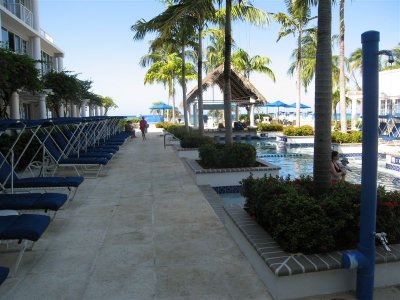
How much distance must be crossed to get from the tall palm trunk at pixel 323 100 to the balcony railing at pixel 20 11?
2060cm

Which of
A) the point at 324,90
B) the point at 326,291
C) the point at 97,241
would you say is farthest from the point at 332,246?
the point at 97,241

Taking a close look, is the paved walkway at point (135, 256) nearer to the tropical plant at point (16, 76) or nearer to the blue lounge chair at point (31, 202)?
the blue lounge chair at point (31, 202)

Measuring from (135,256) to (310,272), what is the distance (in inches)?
72.2

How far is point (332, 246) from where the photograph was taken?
3.38 meters

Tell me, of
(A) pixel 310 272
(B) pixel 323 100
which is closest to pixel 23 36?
(B) pixel 323 100

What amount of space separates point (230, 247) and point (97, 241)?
1.57 m

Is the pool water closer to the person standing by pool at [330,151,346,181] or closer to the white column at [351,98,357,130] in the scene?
the person standing by pool at [330,151,346,181]

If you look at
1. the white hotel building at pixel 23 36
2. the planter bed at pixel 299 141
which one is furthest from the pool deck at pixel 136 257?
the white hotel building at pixel 23 36

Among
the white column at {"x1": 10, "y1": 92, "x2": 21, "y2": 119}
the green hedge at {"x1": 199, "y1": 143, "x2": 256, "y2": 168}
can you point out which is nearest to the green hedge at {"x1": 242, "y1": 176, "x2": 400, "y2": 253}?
the green hedge at {"x1": 199, "y1": 143, "x2": 256, "y2": 168}

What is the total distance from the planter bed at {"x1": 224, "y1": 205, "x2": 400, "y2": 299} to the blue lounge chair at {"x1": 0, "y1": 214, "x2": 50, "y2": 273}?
2.04m

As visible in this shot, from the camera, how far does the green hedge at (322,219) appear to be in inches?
131

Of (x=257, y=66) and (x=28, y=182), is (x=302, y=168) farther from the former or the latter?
(x=257, y=66)

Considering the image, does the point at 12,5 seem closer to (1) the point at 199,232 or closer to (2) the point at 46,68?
(2) the point at 46,68

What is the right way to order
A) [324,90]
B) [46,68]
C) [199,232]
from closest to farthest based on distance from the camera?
[324,90]
[199,232]
[46,68]
